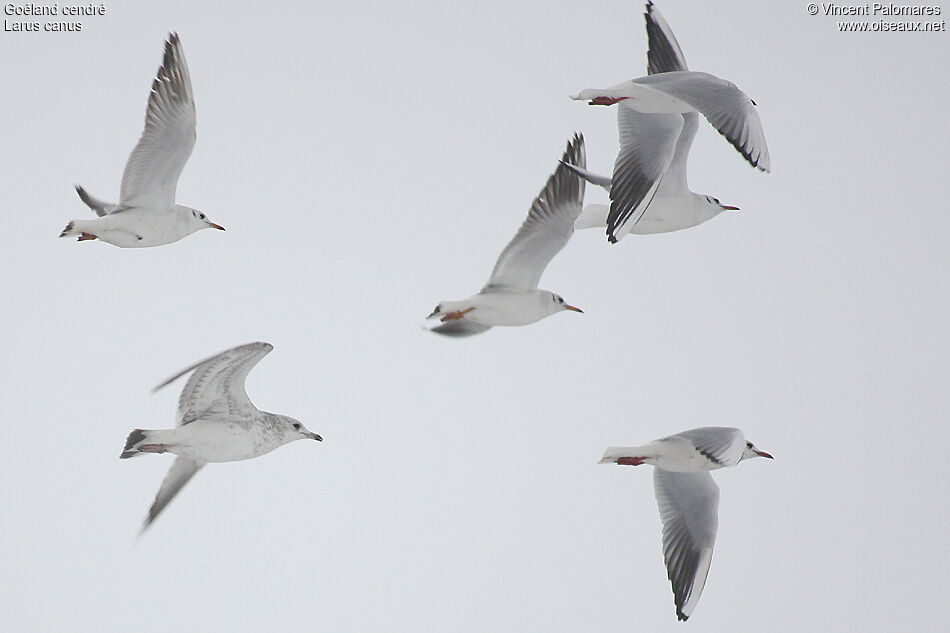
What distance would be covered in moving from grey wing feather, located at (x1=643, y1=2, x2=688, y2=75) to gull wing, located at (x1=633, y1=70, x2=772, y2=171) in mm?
1956

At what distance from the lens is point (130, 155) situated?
12.8 m

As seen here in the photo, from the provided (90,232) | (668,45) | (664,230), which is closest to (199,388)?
(90,232)

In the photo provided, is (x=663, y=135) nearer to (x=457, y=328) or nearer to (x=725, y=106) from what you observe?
(x=725, y=106)

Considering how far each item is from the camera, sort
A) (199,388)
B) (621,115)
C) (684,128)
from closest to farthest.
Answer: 1. (199,388)
2. (621,115)
3. (684,128)

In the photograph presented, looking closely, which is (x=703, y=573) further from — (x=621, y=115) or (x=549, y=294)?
(x=621, y=115)

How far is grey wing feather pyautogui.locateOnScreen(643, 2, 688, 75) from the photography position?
43.0ft

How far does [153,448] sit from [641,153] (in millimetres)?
4890

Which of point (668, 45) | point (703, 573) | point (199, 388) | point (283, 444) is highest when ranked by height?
point (668, 45)

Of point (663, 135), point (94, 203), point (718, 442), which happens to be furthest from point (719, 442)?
point (94, 203)

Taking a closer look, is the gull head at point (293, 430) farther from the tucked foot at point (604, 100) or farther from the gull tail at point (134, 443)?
the tucked foot at point (604, 100)

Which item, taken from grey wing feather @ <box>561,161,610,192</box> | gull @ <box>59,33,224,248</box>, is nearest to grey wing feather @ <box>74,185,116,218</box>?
gull @ <box>59,33,224,248</box>

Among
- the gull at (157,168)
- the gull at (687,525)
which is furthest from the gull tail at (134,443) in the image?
the gull at (687,525)

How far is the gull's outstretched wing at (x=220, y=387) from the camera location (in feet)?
34.8

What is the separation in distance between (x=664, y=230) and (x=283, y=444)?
4.23m
